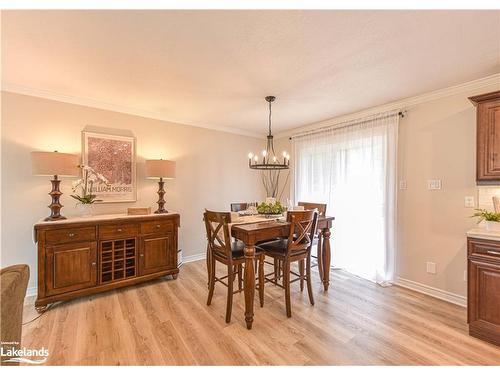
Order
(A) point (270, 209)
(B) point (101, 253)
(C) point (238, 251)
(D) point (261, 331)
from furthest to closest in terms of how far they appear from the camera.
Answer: (A) point (270, 209) < (B) point (101, 253) < (C) point (238, 251) < (D) point (261, 331)

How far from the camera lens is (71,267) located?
2.45 m

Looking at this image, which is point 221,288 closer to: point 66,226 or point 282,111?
point 66,226

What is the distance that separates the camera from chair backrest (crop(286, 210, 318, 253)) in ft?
7.38

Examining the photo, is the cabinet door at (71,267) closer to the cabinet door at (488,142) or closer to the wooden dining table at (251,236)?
the wooden dining table at (251,236)

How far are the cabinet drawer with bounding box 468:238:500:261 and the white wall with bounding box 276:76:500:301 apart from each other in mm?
646

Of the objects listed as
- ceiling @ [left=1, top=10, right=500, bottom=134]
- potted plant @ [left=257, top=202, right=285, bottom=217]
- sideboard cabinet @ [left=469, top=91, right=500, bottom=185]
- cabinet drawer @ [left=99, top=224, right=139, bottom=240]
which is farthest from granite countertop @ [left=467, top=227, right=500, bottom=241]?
cabinet drawer @ [left=99, top=224, right=139, bottom=240]

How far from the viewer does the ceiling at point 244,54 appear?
155cm

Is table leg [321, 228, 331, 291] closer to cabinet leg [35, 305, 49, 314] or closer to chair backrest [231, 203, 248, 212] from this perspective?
chair backrest [231, 203, 248, 212]

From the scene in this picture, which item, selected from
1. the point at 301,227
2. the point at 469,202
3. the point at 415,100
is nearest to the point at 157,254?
the point at 301,227

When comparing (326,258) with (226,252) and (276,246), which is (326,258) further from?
(226,252)

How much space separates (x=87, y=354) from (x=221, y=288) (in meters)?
1.43

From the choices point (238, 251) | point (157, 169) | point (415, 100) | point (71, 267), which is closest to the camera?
point (238, 251)

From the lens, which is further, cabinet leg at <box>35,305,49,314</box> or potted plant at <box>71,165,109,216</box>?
potted plant at <box>71,165,109,216</box>

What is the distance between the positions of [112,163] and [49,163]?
2.51ft
